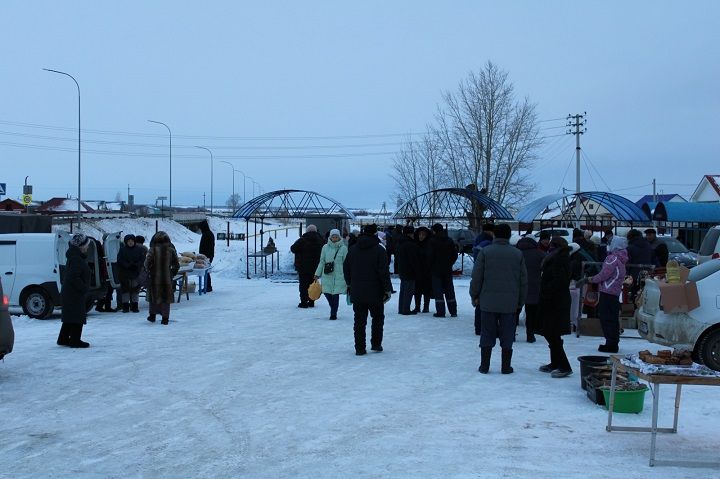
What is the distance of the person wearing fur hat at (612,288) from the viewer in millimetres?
10258

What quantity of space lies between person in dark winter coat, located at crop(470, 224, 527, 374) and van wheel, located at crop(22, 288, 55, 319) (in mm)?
9717

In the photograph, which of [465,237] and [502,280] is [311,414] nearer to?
[502,280]

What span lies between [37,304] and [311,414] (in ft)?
32.2

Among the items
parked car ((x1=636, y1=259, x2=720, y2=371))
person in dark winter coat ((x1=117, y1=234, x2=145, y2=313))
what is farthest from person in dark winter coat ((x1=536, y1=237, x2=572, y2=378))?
person in dark winter coat ((x1=117, y1=234, x2=145, y2=313))

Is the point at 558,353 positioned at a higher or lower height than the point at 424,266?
lower

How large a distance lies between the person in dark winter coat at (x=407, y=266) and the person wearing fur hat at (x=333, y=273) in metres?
1.22

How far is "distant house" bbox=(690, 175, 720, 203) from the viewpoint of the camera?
48784 mm

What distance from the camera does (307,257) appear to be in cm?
1596

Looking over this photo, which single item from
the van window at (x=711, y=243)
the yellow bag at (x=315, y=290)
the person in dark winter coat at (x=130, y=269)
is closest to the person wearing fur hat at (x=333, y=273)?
the yellow bag at (x=315, y=290)

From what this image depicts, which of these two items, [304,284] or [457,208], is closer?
[304,284]

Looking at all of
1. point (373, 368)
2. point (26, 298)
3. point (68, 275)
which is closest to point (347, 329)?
point (373, 368)

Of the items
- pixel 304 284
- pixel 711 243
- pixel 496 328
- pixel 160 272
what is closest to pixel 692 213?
pixel 711 243

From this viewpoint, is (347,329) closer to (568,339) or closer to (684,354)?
(568,339)

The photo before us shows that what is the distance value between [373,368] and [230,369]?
1.90 meters
